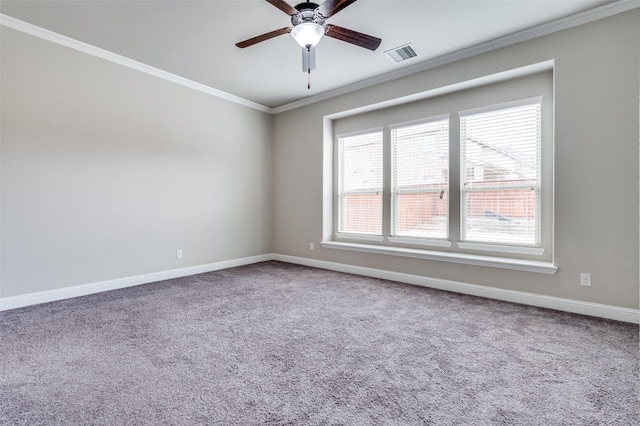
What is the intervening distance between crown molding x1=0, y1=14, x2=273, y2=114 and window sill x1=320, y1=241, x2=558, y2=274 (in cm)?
316

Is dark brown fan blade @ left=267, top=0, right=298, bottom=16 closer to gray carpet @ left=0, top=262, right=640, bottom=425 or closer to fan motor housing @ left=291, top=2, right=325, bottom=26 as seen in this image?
fan motor housing @ left=291, top=2, right=325, bottom=26

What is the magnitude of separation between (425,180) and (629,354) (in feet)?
8.80

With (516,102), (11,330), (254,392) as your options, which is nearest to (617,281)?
(516,102)

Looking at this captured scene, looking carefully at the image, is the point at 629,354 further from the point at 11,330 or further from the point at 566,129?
the point at 11,330

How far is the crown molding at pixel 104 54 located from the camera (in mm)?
3047

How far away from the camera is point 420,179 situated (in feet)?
14.2

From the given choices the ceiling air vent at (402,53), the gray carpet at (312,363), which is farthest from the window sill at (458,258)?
the ceiling air vent at (402,53)

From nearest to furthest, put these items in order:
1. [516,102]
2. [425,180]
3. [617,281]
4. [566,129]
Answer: [617,281], [566,129], [516,102], [425,180]

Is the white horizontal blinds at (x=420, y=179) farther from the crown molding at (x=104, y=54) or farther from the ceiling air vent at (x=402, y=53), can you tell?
the crown molding at (x=104, y=54)

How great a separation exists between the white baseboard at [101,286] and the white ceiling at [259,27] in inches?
112

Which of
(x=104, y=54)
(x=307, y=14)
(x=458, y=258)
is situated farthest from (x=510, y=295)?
(x=104, y=54)

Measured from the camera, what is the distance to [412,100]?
432 cm

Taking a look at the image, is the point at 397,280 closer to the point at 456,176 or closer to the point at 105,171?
the point at 456,176

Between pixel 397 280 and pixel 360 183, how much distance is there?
5.55 ft
